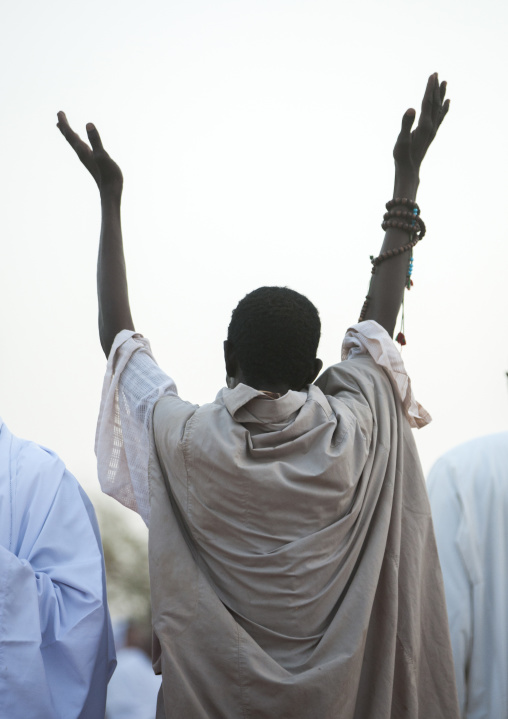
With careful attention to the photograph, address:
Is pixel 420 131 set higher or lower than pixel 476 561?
higher

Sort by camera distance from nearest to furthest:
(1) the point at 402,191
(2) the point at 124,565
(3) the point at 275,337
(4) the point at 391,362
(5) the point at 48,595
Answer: (3) the point at 275,337, (4) the point at 391,362, (5) the point at 48,595, (1) the point at 402,191, (2) the point at 124,565

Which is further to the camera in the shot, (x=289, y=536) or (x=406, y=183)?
(x=406, y=183)

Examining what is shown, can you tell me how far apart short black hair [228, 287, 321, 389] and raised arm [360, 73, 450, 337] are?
40 cm

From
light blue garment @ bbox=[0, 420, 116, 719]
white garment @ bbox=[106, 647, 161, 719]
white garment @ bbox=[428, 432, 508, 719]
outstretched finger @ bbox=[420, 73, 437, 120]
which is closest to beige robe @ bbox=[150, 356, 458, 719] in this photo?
white garment @ bbox=[428, 432, 508, 719]

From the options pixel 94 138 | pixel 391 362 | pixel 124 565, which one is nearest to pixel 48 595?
pixel 391 362

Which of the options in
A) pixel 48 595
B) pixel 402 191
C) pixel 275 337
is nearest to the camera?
pixel 275 337

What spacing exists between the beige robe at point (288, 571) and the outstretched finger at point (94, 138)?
3.81 ft

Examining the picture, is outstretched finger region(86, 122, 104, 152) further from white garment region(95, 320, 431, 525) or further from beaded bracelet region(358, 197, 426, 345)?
beaded bracelet region(358, 197, 426, 345)

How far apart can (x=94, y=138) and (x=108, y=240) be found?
1.46 feet

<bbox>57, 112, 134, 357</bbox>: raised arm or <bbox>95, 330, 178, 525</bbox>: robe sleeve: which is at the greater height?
<bbox>57, 112, 134, 357</bbox>: raised arm

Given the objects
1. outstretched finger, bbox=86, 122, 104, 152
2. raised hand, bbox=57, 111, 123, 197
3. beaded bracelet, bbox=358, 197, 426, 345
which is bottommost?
beaded bracelet, bbox=358, 197, 426, 345

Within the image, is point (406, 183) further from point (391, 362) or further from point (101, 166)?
point (101, 166)

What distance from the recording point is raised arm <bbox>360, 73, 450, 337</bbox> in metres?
2.93

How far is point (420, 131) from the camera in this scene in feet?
10.2
